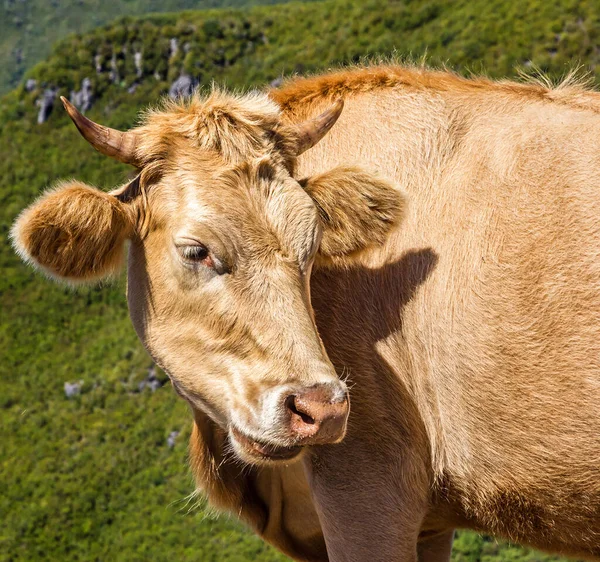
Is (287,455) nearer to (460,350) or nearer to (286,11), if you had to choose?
(460,350)

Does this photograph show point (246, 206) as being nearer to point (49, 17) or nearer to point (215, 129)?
point (215, 129)

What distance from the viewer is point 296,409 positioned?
3768 mm

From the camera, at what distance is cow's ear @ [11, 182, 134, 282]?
4.30 metres

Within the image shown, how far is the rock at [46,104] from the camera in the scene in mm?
51062

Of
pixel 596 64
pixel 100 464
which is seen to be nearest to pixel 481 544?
pixel 100 464

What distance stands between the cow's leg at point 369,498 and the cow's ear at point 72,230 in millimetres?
A: 1730

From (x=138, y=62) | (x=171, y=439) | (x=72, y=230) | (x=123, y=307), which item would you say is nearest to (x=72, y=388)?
(x=123, y=307)

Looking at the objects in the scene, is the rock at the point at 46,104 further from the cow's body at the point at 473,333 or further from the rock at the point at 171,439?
the cow's body at the point at 473,333

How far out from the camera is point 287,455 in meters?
3.96

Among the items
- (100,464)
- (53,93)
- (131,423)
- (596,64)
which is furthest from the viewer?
(53,93)

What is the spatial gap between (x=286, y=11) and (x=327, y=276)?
186 ft

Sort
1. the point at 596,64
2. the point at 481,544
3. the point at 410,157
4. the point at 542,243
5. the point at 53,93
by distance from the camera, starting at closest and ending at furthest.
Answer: the point at 542,243
the point at 410,157
the point at 481,544
the point at 596,64
the point at 53,93

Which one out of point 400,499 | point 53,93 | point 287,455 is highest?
point 287,455

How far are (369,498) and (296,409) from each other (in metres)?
1.10
